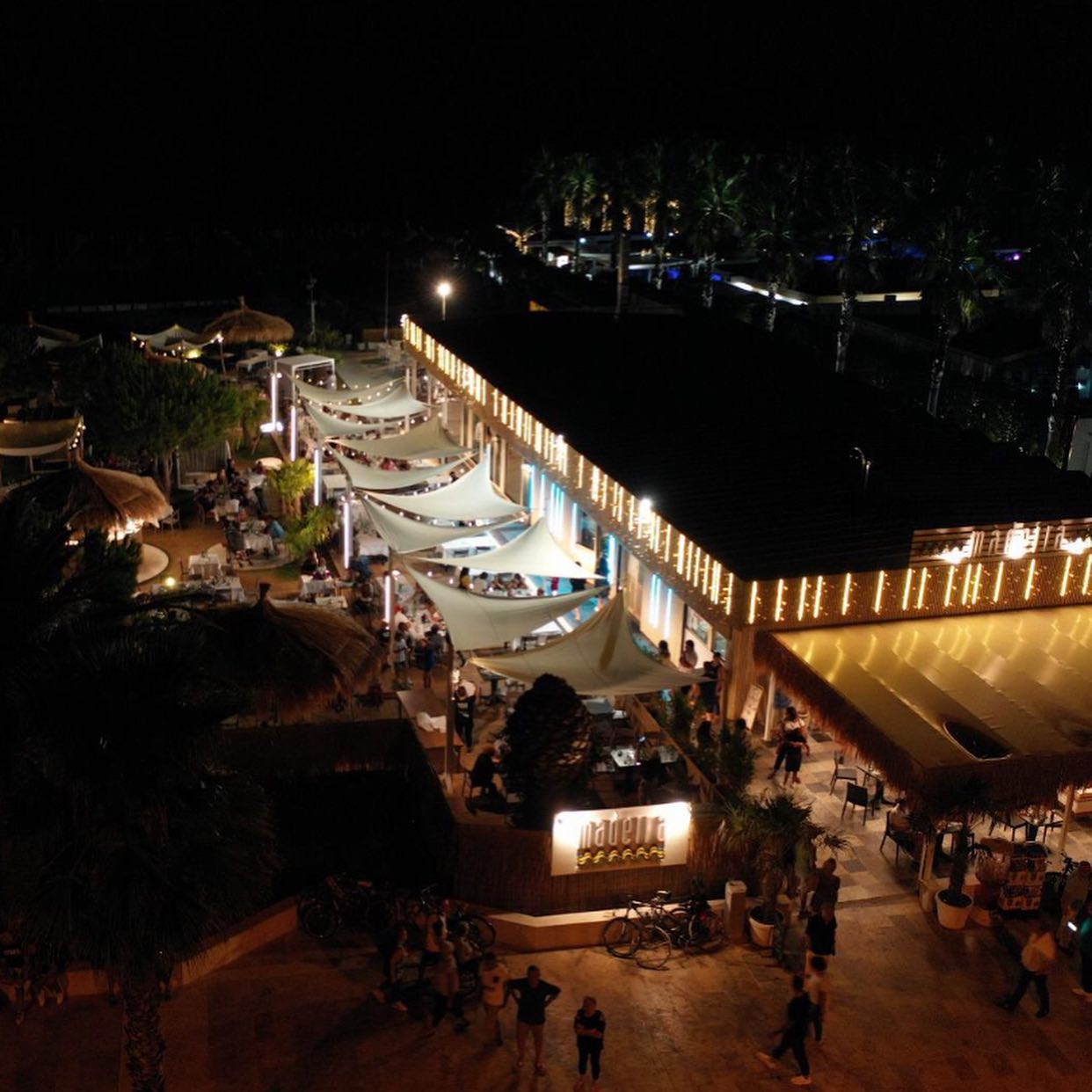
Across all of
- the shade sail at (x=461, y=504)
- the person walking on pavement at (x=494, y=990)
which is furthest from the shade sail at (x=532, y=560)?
the person walking on pavement at (x=494, y=990)

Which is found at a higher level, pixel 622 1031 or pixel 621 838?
pixel 621 838

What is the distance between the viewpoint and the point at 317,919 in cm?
1455

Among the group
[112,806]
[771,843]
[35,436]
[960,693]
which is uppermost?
[112,806]

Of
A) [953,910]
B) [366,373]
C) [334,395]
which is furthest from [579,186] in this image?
[953,910]

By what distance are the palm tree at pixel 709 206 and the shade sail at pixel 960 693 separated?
32.1 m

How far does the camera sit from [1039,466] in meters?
22.1

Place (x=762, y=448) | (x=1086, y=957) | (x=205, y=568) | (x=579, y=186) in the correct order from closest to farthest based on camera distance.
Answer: (x=1086, y=957) → (x=762, y=448) → (x=205, y=568) → (x=579, y=186)

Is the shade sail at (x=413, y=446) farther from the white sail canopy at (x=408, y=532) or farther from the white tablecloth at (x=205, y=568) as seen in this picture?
the white sail canopy at (x=408, y=532)

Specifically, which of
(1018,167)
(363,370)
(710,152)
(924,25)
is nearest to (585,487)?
(363,370)

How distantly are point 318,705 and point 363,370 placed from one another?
25.8 m

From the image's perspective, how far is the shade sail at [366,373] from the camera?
3747cm

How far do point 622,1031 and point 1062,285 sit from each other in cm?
2480

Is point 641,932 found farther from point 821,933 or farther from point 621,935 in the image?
point 821,933

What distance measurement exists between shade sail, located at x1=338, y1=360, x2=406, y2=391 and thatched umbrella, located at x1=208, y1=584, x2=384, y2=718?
18.0 m
